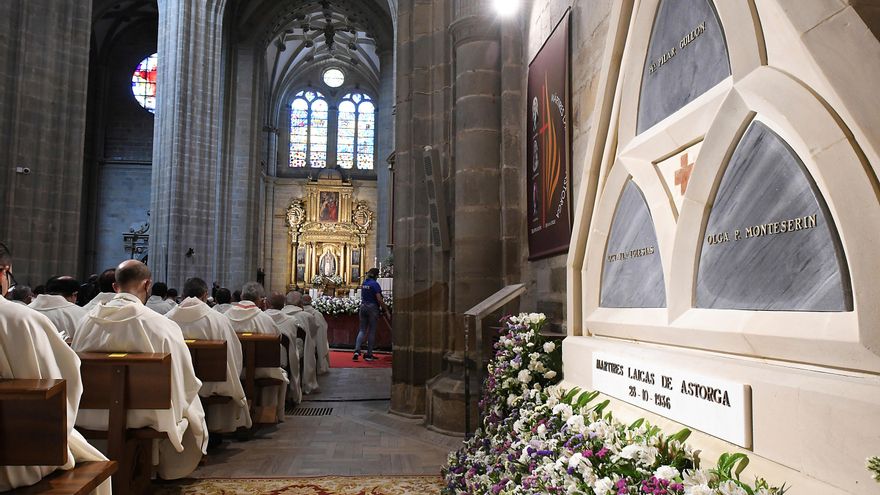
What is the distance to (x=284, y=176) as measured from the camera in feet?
101

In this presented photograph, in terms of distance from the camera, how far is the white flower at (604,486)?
175cm

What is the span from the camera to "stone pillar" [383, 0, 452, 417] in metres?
6.73

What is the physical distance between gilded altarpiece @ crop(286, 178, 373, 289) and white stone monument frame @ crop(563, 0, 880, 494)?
2726 cm

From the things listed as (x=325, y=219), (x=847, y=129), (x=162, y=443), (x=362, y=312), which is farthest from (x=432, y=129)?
(x=325, y=219)

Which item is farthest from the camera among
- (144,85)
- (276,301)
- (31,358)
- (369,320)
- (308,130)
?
(308,130)

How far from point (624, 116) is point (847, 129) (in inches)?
54.2

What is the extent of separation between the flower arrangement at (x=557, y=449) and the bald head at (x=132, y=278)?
7.20 ft

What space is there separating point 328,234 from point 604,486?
2838cm

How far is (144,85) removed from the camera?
2511 centimetres

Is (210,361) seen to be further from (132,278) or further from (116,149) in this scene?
(116,149)

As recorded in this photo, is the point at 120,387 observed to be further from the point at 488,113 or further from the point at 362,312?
the point at 362,312

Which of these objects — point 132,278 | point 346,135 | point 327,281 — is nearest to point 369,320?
point 132,278

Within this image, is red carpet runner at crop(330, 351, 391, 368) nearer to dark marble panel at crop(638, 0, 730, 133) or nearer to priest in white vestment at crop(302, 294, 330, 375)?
priest in white vestment at crop(302, 294, 330, 375)

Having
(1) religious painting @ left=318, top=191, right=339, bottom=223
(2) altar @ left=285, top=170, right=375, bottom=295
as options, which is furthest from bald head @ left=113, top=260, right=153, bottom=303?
(1) religious painting @ left=318, top=191, right=339, bottom=223
